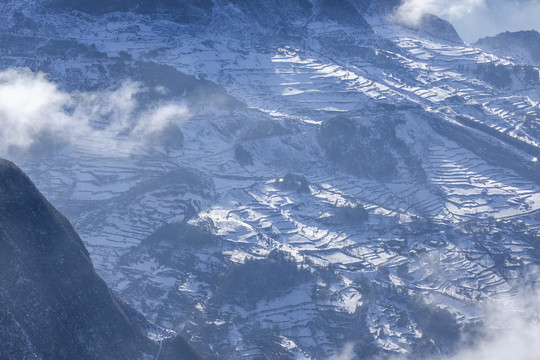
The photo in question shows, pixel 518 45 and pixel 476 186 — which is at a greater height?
pixel 518 45

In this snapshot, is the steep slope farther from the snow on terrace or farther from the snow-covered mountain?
the snow-covered mountain

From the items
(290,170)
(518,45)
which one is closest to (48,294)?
(290,170)

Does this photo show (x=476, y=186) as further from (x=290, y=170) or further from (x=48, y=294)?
(x=48, y=294)

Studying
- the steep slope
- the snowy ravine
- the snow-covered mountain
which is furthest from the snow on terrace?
the steep slope

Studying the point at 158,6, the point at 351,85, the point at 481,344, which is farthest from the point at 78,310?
the point at 158,6

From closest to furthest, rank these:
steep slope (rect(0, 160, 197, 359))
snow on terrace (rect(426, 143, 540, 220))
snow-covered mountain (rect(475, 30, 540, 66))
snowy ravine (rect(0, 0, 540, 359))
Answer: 1. steep slope (rect(0, 160, 197, 359))
2. snowy ravine (rect(0, 0, 540, 359))
3. snow on terrace (rect(426, 143, 540, 220))
4. snow-covered mountain (rect(475, 30, 540, 66))

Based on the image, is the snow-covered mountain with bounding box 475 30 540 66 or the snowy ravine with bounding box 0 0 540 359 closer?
the snowy ravine with bounding box 0 0 540 359
